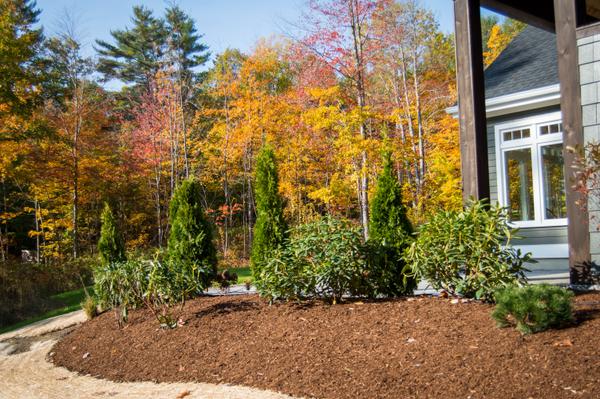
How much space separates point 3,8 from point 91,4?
2818 millimetres

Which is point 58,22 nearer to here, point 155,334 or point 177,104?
point 177,104

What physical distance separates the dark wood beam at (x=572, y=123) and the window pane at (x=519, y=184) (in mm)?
3130

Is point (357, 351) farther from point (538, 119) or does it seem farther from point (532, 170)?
point (538, 119)

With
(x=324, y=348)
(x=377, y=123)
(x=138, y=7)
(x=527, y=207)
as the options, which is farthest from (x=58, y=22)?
(x=324, y=348)

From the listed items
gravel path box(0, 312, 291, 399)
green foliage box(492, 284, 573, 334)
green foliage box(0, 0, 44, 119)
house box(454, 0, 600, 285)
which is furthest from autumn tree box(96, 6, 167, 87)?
green foliage box(492, 284, 573, 334)

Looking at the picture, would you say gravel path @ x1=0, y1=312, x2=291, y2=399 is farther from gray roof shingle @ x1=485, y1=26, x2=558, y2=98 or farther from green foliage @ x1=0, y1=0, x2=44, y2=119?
green foliage @ x1=0, y1=0, x2=44, y2=119

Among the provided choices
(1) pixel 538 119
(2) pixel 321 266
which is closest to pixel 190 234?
(2) pixel 321 266

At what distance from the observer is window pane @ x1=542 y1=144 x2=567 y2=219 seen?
27.4ft

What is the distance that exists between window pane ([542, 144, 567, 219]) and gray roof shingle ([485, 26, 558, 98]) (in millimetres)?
1085

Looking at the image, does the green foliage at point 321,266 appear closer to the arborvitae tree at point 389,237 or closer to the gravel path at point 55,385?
the arborvitae tree at point 389,237

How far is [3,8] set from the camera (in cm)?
1396

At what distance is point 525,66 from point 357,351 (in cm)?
687

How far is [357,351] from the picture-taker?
413 centimetres

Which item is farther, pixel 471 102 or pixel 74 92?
pixel 74 92
